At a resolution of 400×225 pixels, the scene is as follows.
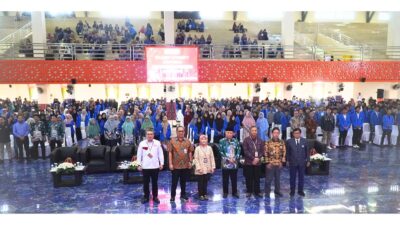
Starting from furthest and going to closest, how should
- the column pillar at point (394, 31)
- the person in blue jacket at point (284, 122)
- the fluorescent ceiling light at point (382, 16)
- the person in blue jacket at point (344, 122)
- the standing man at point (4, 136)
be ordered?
the fluorescent ceiling light at point (382, 16)
the column pillar at point (394, 31)
the person in blue jacket at point (284, 122)
the person in blue jacket at point (344, 122)
the standing man at point (4, 136)

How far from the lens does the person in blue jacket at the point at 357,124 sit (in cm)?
1218

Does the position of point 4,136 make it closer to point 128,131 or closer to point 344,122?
point 128,131

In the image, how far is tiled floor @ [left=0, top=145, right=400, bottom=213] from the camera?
694 cm

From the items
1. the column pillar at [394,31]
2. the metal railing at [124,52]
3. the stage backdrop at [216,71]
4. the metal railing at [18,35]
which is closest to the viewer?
the stage backdrop at [216,71]

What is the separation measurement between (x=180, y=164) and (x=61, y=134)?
18.3 ft

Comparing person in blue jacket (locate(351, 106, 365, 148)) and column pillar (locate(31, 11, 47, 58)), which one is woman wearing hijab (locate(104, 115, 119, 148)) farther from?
person in blue jacket (locate(351, 106, 365, 148))

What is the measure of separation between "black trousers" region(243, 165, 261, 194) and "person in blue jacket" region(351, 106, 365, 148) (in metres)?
6.20

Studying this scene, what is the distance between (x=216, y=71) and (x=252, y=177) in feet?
25.6

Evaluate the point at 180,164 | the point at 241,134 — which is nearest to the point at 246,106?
the point at 241,134

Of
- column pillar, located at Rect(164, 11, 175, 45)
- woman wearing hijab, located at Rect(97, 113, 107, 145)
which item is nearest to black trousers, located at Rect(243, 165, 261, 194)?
woman wearing hijab, located at Rect(97, 113, 107, 145)

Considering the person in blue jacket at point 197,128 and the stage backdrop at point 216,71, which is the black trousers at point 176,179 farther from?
the stage backdrop at point 216,71

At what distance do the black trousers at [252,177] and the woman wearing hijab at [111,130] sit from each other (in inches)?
202

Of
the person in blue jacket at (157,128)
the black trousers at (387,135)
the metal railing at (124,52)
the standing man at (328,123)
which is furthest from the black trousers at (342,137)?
the person in blue jacket at (157,128)

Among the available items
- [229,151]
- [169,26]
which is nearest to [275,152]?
[229,151]
